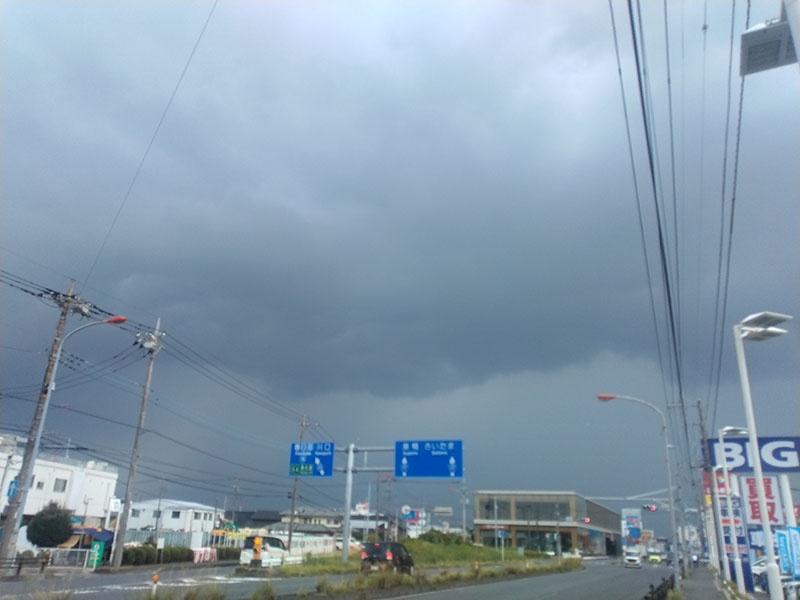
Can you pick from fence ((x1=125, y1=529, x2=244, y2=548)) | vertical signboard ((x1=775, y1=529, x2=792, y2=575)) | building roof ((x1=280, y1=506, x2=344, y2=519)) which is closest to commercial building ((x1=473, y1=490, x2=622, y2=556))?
building roof ((x1=280, y1=506, x2=344, y2=519))

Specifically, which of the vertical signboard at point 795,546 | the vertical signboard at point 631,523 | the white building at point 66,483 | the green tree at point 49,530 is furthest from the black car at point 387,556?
the vertical signboard at point 631,523

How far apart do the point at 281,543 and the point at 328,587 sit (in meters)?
24.0

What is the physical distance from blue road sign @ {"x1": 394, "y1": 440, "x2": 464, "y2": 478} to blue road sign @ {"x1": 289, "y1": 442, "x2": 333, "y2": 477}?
13.4 feet

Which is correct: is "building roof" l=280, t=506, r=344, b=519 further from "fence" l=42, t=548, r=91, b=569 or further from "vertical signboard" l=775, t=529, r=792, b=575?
"vertical signboard" l=775, t=529, r=792, b=575

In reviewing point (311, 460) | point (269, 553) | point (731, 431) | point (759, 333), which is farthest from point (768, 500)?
point (269, 553)

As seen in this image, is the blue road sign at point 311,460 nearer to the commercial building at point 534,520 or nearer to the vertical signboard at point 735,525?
the vertical signboard at point 735,525

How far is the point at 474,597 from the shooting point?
20.7m

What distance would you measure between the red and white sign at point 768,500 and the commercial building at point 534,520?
76.8 metres

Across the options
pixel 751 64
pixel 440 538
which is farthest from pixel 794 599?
pixel 440 538

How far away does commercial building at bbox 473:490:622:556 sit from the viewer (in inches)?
4026

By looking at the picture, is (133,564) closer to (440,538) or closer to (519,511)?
(440,538)

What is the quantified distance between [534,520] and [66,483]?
75476 millimetres

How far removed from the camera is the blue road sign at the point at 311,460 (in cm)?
3192

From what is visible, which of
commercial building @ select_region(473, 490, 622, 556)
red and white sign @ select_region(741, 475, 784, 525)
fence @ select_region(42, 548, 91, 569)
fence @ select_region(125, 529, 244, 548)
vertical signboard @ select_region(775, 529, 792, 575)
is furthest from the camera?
commercial building @ select_region(473, 490, 622, 556)
